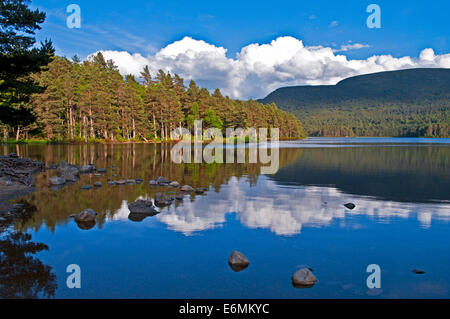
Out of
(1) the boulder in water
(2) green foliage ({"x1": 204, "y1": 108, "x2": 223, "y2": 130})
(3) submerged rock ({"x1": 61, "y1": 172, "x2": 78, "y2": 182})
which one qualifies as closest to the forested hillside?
(2) green foliage ({"x1": 204, "y1": 108, "x2": 223, "y2": 130})

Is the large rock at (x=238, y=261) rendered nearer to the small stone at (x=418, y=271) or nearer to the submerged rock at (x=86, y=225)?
the small stone at (x=418, y=271)

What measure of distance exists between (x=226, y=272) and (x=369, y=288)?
3634 millimetres

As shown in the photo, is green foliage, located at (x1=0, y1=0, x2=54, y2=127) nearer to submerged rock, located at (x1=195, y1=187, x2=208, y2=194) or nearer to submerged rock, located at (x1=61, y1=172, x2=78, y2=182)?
submerged rock, located at (x1=61, y1=172, x2=78, y2=182)

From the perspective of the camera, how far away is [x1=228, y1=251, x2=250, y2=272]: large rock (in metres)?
8.88

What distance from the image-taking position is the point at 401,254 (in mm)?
9969

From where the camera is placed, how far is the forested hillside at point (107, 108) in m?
77.6

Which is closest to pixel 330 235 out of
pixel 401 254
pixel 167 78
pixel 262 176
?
pixel 401 254

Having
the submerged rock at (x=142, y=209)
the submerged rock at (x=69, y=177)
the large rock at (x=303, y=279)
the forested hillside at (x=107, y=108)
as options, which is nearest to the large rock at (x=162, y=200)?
the submerged rock at (x=142, y=209)

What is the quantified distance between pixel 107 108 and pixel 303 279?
88088 millimetres

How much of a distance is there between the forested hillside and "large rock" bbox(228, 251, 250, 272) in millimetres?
63684

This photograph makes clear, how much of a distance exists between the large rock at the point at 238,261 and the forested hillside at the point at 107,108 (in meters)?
63.7

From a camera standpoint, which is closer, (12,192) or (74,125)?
(12,192)

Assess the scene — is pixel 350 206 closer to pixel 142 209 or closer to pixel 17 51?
pixel 142 209
